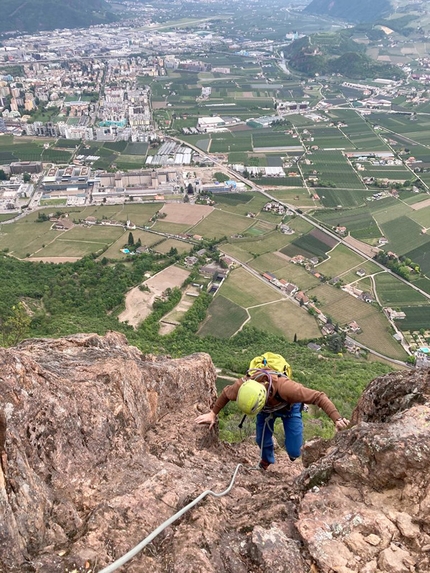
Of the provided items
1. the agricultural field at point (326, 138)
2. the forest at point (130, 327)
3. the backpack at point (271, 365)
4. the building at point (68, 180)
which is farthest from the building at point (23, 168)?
the backpack at point (271, 365)

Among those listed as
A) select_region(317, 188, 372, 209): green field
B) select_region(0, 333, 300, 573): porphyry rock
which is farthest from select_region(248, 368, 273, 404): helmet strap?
select_region(317, 188, 372, 209): green field

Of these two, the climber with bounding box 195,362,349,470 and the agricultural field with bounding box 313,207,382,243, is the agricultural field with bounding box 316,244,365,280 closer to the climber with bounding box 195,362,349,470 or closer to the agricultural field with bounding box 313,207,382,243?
the agricultural field with bounding box 313,207,382,243

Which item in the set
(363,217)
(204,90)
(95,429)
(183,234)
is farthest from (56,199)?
(204,90)

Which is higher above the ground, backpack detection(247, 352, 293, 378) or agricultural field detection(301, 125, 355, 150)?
backpack detection(247, 352, 293, 378)

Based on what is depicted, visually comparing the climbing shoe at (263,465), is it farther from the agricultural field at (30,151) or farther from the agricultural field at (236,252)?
the agricultural field at (30,151)

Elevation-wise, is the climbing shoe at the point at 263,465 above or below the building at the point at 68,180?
above

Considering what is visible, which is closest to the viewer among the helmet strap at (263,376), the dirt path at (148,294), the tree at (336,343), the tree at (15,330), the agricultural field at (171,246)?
the helmet strap at (263,376)
